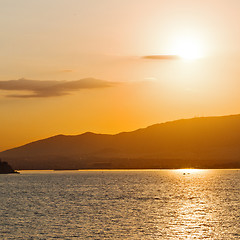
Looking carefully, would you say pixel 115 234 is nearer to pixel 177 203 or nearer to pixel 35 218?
pixel 35 218

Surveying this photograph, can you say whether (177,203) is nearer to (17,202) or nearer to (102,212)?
(102,212)

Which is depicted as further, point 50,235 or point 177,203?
point 177,203

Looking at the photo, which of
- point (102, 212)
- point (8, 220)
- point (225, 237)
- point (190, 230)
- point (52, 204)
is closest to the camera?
point (225, 237)

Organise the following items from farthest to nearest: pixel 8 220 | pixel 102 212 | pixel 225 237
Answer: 1. pixel 102 212
2. pixel 8 220
3. pixel 225 237

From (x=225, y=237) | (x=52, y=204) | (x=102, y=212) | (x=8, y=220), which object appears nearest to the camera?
(x=225, y=237)

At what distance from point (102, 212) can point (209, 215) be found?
23.8 meters

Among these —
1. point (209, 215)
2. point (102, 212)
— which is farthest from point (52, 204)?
point (209, 215)

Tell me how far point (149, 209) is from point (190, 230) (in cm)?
3704

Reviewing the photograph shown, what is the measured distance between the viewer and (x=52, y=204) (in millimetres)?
146500

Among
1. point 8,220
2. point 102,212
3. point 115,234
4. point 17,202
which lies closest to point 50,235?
point 115,234

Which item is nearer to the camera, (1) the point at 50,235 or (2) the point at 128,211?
(1) the point at 50,235

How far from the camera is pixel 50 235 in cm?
8844

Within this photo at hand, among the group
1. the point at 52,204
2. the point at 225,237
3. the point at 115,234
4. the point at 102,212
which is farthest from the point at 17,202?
the point at 225,237

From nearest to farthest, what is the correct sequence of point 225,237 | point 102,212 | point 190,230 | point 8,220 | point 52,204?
point 225,237, point 190,230, point 8,220, point 102,212, point 52,204
